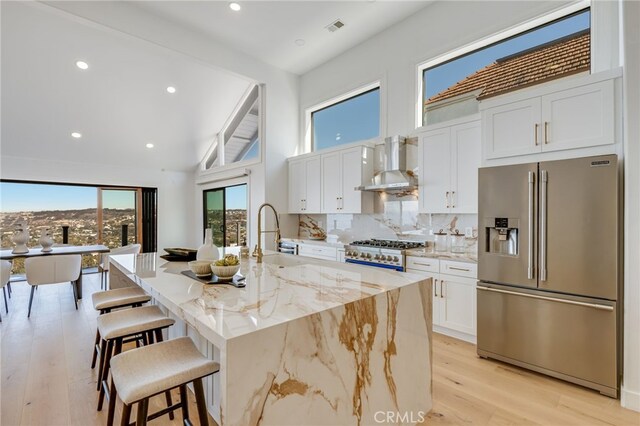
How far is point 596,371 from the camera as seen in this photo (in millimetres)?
2227

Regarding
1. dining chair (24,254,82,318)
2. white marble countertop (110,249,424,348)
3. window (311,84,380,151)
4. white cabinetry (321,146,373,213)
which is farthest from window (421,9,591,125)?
dining chair (24,254,82,318)

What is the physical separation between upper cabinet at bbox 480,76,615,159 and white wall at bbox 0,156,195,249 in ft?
22.1

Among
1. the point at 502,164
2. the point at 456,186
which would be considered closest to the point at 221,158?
the point at 456,186

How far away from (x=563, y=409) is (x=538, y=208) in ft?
4.72

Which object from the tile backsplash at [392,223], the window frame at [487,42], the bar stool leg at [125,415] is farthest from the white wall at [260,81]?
the bar stool leg at [125,415]

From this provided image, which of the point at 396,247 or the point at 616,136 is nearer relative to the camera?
the point at 616,136

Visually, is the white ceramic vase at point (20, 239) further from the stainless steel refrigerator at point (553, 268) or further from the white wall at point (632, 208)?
the white wall at point (632, 208)

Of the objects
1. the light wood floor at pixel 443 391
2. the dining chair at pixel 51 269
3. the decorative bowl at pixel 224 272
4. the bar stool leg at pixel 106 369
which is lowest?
the light wood floor at pixel 443 391

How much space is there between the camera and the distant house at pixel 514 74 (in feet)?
9.99

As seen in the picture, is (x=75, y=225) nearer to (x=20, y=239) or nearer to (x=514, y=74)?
(x=20, y=239)

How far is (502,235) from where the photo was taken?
273cm

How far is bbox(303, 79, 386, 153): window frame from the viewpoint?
4492 millimetres

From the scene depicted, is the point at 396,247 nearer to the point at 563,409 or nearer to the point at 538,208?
the point at 538,208

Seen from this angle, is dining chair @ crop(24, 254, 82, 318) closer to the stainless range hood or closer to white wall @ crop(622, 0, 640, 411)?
the stainless range hood
